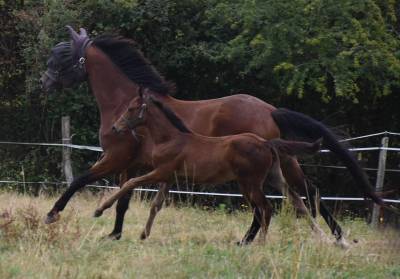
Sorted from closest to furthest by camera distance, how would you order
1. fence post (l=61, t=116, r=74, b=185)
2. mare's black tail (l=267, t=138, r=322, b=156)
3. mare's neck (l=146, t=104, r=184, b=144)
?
mare's black tail (l=267, t=138, r=322, b=156), mare's neck (l=146, t=104, r=184, b=144), fence post (l=61, t=116, r=74, b=185)

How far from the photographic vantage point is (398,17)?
539 inches

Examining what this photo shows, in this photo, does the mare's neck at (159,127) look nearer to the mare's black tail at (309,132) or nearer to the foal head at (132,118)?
the foal head at (132,118)

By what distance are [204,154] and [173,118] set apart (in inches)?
23.8

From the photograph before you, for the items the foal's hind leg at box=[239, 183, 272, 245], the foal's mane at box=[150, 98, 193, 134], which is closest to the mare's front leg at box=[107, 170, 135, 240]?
the foal's mane at box=[150, 98, 193, 134]

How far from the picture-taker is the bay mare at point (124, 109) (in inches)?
296

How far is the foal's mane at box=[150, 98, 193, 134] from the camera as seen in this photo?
726 cm

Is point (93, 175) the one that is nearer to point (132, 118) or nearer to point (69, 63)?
point (132, 118)

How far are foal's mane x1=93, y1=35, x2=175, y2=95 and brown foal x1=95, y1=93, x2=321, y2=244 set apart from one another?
0.72 meters

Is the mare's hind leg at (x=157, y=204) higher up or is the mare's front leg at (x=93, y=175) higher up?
the mare's front leg at (x=93, y=175)

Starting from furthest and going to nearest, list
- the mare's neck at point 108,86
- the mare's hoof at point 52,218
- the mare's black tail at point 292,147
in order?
the mare's neck at point 108,86 → the mare's hoof at point 52,218 → the mare's black tail at point 292,147

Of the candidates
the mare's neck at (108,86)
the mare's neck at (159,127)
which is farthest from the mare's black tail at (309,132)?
the mare's neck at (108,86)

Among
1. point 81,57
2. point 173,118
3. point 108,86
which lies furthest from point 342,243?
point 81,57

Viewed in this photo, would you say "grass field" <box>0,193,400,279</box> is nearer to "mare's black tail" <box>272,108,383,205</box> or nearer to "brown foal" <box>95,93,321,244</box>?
"brown foal" <box>95,93,321,244</box>

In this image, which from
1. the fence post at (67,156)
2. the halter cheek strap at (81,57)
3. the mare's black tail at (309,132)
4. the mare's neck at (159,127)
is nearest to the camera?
the mare's neck at (159,127)
